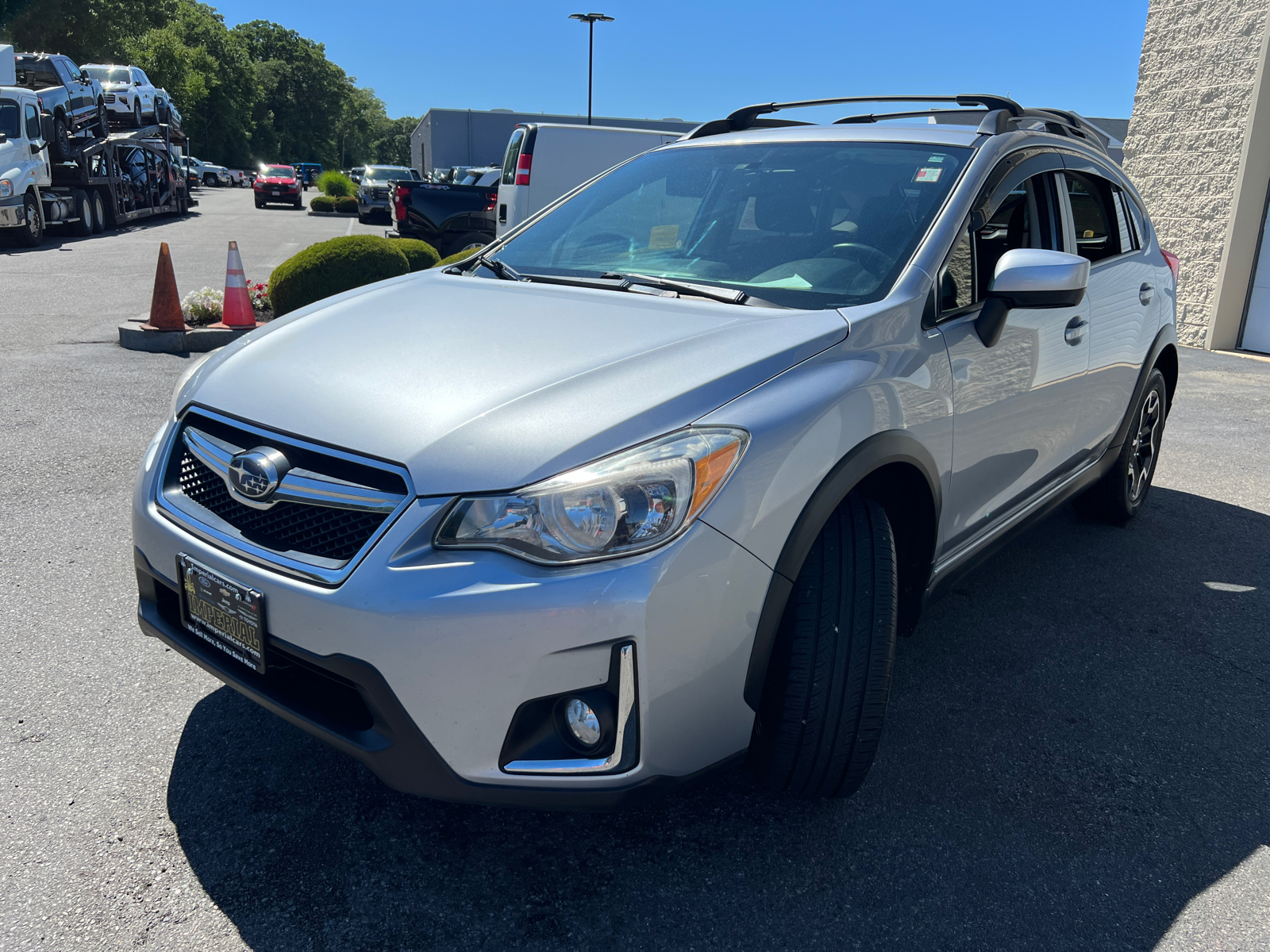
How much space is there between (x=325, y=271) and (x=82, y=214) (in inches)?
573

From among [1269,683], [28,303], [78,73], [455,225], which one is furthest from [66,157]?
[1269,683]

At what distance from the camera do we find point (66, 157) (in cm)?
1948

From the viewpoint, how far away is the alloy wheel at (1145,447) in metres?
4.47

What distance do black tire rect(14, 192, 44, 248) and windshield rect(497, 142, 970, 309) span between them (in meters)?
17.6

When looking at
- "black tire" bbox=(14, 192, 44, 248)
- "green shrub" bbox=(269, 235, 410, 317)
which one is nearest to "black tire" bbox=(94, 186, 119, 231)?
"black tire" bbox=(14, 192, 44, 248)

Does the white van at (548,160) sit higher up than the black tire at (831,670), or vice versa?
the white van at (548,160)

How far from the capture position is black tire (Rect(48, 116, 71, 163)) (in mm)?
19016

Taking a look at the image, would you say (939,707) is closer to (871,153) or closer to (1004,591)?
(1004,591)

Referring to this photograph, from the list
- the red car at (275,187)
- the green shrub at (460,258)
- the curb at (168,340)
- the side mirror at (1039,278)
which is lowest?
the curb at (168,340)

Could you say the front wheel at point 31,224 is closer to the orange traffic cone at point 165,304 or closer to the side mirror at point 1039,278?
the orange traffic cone at point 165,304

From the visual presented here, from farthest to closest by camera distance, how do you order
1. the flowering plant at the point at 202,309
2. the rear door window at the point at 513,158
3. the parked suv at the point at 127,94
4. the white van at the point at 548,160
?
the parked suv at the point at 127,94
the rear door window at the point at 513,158
the white van at the point at 548,160
the flowering plant at the point at 202,309

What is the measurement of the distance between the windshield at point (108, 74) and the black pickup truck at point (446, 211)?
15.4 meters

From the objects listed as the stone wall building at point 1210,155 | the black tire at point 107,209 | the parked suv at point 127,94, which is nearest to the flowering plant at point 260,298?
the stone wall building at point 1210,155

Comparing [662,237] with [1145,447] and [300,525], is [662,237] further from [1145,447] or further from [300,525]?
[1145,447]
